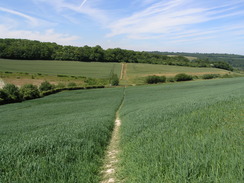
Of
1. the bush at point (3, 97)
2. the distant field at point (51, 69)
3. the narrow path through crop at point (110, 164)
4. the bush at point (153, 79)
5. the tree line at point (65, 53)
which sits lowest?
the bush at point (3, 97)

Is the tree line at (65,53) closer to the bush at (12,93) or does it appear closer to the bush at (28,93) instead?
the bush at (28,93)

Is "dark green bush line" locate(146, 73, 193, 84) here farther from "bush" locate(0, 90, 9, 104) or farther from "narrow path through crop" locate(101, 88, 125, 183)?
"narrow path through crop" locate(101, 88, 125, 183)

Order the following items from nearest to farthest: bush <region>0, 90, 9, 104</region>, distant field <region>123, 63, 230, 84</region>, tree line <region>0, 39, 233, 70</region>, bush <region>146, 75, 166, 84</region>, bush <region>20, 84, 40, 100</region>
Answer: bush <region>0, 90, 9, 104</region> < bush <region>20, 84, 40, 100</region> < bush <region>146, 75, 166, 84</region> < distant field <region>123, 63, 230, 84</region> < tree line <region>0, 39, 233, 70</region>

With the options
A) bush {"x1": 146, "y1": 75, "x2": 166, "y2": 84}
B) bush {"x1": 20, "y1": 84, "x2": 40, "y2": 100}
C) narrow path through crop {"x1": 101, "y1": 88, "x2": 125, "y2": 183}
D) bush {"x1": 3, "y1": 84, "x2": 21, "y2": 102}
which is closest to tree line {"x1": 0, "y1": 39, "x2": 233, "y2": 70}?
bush {"x1": 146, "y1": 75, "x2": 166, "y2": 84}

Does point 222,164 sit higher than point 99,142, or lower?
higher

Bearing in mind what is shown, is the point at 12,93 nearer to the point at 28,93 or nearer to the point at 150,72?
the point at 28,93

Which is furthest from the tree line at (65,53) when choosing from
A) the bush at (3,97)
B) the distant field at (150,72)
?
the bush at (3,97)

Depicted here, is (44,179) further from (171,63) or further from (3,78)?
(171,63)

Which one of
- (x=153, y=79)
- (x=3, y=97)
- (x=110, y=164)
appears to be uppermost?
(x=110, y=164)

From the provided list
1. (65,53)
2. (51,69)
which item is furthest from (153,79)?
(65,53)

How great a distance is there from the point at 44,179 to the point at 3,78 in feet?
242

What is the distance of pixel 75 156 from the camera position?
5.36 meters

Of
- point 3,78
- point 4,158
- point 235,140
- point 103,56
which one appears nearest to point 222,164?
point 235,140

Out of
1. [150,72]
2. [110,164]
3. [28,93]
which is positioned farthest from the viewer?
[150,72]
